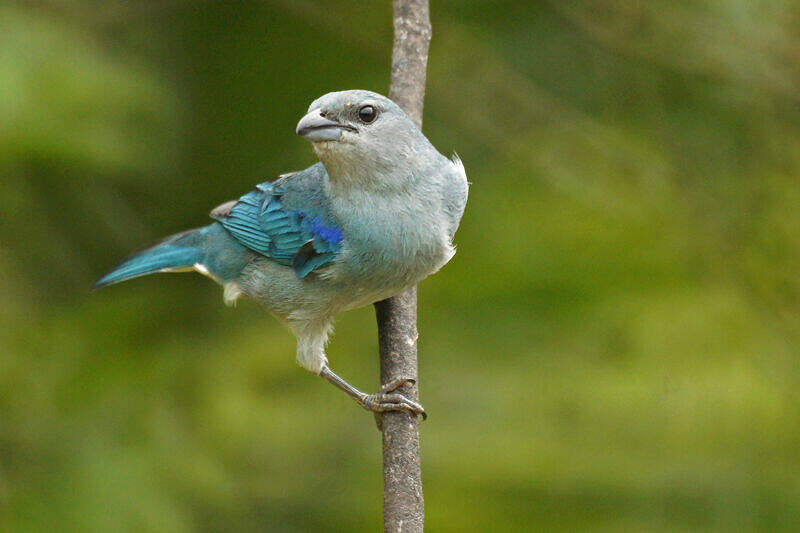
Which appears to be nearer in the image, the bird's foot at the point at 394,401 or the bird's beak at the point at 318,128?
the bird's beak at the point at 318,128

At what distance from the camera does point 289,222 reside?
402 cm

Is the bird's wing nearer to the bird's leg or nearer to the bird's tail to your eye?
the bird's tail

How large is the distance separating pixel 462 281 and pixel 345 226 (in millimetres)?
779

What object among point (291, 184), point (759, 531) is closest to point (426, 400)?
point (291, 184)

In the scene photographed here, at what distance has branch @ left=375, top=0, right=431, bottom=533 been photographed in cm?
311

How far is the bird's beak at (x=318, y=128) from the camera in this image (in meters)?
3.37

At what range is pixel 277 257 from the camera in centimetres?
407

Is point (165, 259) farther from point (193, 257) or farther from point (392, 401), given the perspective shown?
point (392, 401)

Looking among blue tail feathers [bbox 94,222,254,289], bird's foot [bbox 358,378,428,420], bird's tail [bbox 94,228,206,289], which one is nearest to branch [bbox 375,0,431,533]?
bird's foot [bbox 358,378,428,420]

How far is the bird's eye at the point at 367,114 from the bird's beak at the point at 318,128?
0.07m

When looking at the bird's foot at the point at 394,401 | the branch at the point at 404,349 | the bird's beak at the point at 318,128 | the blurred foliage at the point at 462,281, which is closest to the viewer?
the branch at the point at 404,349

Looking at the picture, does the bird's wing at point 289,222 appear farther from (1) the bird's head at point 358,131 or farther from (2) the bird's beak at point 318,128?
(2) the bird's beak at point 318,128

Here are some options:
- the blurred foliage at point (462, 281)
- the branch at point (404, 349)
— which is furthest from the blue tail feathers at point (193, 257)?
the branch at point (404, 349)

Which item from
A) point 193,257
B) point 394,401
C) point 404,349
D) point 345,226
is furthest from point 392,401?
point 193,257
